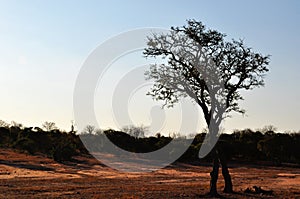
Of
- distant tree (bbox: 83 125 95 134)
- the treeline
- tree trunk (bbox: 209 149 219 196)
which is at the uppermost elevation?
distant tree (bbox: 83 125 95 134)

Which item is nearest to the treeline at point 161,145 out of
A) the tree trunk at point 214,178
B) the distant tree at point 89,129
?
the distant tree at point 89,129

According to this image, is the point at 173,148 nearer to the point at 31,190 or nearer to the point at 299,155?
the point at 299,155

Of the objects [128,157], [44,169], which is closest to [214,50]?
[44,169]

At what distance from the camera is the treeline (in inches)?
2525

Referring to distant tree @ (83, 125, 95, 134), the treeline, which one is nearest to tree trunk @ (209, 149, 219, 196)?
the treeline

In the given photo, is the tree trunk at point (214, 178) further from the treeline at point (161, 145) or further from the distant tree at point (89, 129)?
the distant tree at point (89, 129)

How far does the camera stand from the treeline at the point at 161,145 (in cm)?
6412

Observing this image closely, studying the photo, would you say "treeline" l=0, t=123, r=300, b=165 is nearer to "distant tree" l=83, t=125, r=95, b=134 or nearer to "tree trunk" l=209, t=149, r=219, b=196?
"distant tree" l=83, t=125, r=95, b=134

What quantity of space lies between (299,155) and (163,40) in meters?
46.8

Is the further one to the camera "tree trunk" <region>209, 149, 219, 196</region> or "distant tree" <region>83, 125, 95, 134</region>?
"distant tree" <region>83, 125, 95, 134</region>

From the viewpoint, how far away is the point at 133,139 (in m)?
74.0

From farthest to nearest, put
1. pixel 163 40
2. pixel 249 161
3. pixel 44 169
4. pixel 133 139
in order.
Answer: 1. pixel 133 139
2. pixel 249 161
3. pixel 44 169
4. pixel 163 40

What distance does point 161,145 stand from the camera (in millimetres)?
72062

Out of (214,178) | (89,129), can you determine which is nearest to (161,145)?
(89,129)
